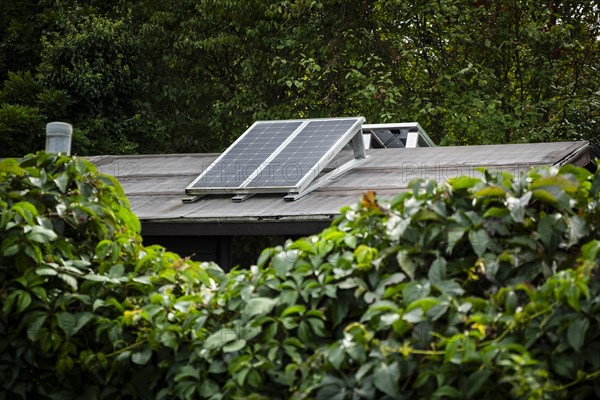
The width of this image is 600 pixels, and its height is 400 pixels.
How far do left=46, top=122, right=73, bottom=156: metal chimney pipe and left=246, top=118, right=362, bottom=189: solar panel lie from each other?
9.61ft

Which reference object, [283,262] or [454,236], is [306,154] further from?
[454,236]

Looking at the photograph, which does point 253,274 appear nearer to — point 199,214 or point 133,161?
point 199,214

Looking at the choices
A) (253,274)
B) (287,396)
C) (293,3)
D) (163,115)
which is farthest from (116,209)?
Result: (163,115)

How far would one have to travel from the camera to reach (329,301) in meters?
4.08

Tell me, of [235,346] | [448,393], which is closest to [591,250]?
[448,393]

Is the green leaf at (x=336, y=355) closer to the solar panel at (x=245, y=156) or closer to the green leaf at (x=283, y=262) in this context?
the green leaf at (x=283, y=262)

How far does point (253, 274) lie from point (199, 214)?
397cm

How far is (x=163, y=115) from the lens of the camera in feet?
75.5

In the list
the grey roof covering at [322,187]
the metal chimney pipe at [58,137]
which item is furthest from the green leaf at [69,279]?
the grey roof covering at [322,187]

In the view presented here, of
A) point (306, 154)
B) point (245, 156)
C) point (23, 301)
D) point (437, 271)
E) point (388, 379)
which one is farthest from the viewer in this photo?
point (245, 156)

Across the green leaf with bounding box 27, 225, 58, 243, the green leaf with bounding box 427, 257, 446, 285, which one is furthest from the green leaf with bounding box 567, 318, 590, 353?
the green leaf with bounding box 27, 225, 58, 243

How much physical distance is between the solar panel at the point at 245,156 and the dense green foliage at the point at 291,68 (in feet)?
27.8

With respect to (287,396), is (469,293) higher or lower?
higher

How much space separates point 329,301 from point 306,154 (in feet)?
17.8
